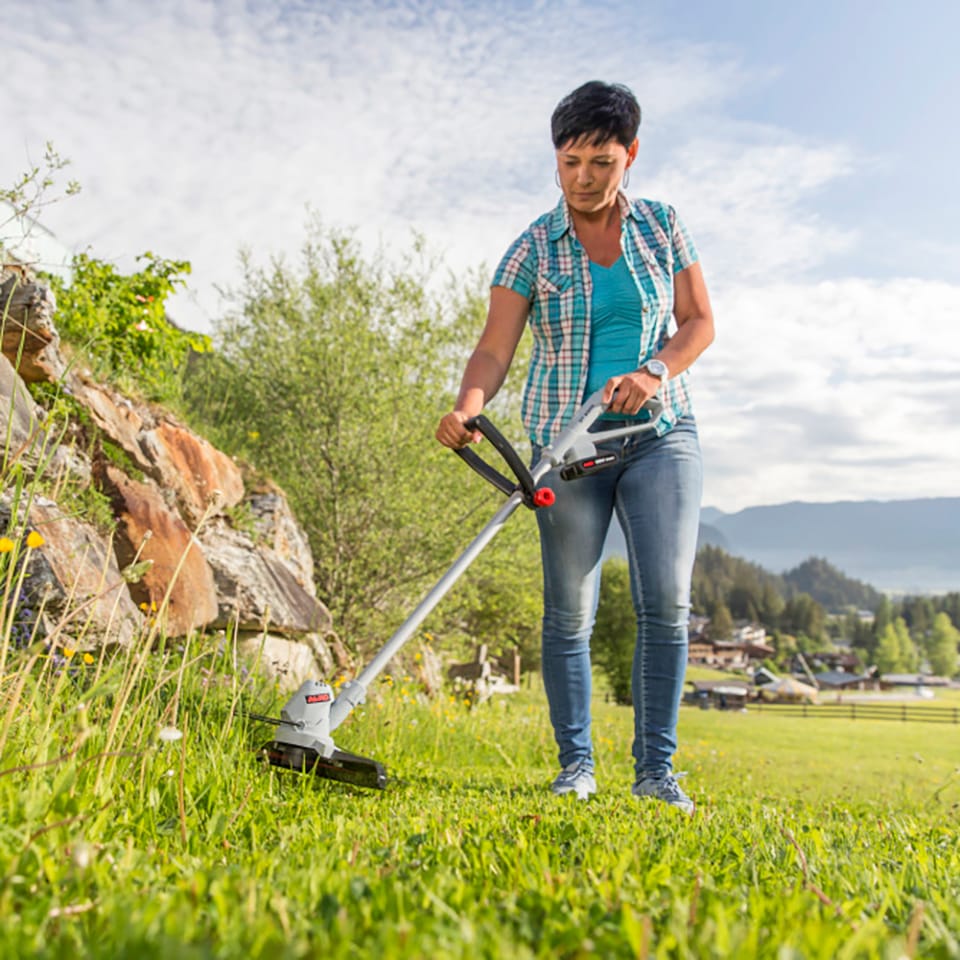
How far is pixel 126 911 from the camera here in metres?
1.29

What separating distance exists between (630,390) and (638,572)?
2.27ft

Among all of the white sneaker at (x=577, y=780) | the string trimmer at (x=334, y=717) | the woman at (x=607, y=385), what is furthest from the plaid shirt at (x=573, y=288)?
the white sneaker at (x=577, y=780)

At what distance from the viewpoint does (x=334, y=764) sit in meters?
2.86

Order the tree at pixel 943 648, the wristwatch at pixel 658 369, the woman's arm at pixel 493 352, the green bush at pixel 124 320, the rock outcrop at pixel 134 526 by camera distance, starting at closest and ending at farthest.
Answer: the wristwatch at pixel 658 369 < the woman's arm at pixel 493 352 < the rock outcrop at pixel 134 526 < the green bush at pixel 124 320 < the tree at pixel 943 648

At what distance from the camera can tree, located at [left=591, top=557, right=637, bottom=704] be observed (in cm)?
3412

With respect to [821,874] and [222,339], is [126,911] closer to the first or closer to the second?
[821,874]

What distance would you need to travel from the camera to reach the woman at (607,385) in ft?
10.9

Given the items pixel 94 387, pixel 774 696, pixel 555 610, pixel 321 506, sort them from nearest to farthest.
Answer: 1. pixel 555 610
2. pixel 94 387
3. pixel 321 506
4. pixel 774 696

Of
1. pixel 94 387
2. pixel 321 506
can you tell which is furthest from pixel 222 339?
pixel 94 387

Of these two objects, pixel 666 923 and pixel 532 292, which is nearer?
pixel 666 923

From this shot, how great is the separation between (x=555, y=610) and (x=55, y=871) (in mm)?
2295

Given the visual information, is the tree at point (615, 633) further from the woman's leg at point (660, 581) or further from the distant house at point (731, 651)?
the distant house at point (731, 651)

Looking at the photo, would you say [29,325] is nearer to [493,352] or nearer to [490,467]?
[493,352]

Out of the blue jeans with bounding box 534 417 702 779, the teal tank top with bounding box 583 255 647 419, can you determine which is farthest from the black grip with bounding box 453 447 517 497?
the teal tank top with bounding box 583 255 647 419
